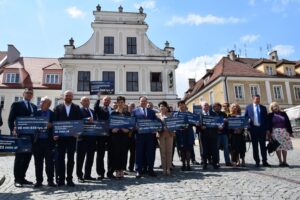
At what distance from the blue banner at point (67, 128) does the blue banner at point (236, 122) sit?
4.32 m

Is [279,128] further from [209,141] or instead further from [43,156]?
[43,156]

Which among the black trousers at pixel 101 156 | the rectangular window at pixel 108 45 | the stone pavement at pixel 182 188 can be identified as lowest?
the stone pavement at pixel 182 188

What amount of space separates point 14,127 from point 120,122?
2312 millimetres

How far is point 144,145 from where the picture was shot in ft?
22.4

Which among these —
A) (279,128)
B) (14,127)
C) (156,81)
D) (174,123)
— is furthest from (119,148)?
(156,81)

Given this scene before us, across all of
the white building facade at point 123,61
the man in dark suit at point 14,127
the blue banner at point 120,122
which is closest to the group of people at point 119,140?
the man in dark suit at point 14,127

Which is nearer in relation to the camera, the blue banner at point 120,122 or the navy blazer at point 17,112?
the navy blazer at point 17,112

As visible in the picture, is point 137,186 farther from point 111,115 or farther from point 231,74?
point 231,74

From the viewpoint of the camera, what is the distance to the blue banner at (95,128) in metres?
6.31

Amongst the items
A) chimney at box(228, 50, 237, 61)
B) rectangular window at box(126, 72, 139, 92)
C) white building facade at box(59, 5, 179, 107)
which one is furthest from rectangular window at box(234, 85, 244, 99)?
rectangular window at box(126, 72, 139, 92)

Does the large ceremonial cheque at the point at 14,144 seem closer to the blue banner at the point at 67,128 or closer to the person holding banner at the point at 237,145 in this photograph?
the blue banner at the point at 67,128

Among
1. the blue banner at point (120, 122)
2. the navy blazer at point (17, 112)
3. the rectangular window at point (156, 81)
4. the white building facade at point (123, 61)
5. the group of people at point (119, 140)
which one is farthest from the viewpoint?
the rectangular window at point (156, 81)

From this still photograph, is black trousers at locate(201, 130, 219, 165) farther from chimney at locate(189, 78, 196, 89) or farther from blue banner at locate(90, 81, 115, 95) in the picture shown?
chimney at locate(189, 78, 196, 89)

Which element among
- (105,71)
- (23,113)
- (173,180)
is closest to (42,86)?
(105,71)
